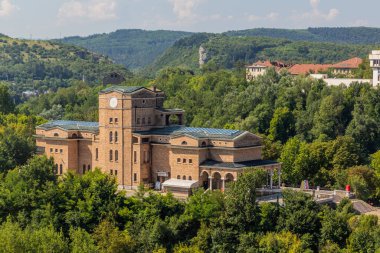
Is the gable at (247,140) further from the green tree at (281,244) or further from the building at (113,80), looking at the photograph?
the building at (113,80)

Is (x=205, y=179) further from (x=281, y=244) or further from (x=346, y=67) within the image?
(x=346, y=67)

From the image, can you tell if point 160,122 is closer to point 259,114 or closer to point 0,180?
point 0,180

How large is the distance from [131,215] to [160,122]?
549 inches

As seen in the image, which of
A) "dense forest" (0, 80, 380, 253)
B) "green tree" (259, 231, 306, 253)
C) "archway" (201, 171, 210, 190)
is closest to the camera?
"green tree" (259, 231, 306, 253)

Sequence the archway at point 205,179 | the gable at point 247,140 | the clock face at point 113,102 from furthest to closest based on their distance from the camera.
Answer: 1. the clock face at point 113,102
2. the archway at point 205,179
3. the gable at point 247,140

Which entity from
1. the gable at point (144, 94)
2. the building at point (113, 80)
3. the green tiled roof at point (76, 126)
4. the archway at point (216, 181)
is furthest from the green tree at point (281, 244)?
the building at point (113, 80)

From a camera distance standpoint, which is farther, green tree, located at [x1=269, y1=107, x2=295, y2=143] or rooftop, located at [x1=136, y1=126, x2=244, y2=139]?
green tree, located at [x1=269, y1=107, x2=295, y2=143]

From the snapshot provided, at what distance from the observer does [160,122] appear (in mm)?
81750

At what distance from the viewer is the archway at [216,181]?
7475 centimetres

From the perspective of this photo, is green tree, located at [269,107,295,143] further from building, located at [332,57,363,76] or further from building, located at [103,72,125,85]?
building, located at [103,72,125,85]

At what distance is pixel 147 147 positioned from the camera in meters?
79.3

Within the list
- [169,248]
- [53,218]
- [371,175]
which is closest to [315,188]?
[371,175]

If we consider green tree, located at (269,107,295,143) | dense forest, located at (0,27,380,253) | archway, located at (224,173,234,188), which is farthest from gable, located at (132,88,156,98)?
green tree, located at (269,107,295,143)

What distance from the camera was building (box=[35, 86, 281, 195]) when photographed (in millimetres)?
75188
